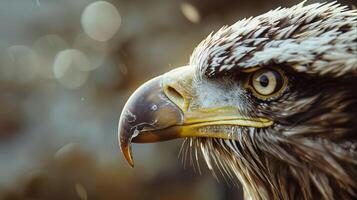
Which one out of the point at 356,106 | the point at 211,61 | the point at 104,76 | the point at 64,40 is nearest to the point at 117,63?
the point at 104,76

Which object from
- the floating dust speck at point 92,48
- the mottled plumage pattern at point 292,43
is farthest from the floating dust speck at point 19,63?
the mottled plumage pattern at point 292,43

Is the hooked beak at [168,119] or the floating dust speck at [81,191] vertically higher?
the hooked beak at [168,119]

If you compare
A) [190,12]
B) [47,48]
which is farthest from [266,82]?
[47,48]

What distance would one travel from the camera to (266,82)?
2.69 m

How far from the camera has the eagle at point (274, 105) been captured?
262 cm

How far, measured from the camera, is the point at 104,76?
5.91 meters

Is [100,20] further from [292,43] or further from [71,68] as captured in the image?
[292,43]

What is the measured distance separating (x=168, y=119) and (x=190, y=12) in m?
2.97

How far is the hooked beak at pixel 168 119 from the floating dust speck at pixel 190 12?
2.84 metres

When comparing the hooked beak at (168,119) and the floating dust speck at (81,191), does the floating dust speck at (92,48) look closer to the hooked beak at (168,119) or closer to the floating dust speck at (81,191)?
the floating dust speck at (81,191)

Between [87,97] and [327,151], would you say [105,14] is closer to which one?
[87,97]

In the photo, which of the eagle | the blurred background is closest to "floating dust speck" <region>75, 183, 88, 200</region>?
the blurred background

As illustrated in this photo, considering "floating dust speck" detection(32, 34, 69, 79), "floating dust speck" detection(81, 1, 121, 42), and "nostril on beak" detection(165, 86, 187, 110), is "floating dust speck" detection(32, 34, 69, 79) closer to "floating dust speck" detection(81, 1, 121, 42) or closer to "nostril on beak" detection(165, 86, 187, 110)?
"floating dust speck" detection(81, 1, 121, 42)

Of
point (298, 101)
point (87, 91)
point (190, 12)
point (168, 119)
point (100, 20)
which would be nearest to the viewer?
point (298, 101)
